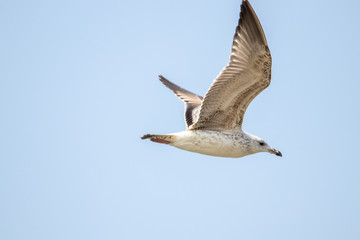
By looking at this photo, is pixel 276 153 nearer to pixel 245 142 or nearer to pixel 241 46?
pixel 245 142

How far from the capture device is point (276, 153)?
10.9 metres

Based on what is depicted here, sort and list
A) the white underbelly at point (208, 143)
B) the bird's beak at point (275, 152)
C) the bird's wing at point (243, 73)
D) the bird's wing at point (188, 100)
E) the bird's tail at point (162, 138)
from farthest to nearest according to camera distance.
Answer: the bird's wing at point (188, 100)
the bird's beak at point (275, 152)
the white underbelly at point (208, 143)
the bird's tail at point (162, 138)
the bird's wing at point (243, 73)

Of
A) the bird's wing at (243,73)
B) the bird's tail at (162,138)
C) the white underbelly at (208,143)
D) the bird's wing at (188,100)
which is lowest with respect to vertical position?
the white underbelly at (208,143)

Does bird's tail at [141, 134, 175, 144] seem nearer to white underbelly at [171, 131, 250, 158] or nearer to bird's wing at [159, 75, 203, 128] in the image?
white underbelly at [171, 131, 250, 158]

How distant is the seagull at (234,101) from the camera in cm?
905

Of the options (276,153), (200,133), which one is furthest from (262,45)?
(276,153)

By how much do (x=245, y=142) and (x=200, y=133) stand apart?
0.84 metres

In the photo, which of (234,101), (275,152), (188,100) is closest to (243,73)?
(234,101)

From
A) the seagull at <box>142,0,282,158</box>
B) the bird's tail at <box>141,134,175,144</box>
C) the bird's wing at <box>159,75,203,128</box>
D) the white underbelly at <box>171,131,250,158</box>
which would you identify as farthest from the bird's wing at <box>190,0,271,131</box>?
the bird's wing at <box>159,75,203,128</box>

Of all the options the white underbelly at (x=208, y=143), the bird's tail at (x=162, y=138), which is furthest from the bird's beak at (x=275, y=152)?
Result: the bird's tail at (x=162, y=138)

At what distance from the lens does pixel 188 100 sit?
40.5 ft

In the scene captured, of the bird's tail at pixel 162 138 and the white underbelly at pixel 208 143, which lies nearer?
the bird's tail at pixel 162 138

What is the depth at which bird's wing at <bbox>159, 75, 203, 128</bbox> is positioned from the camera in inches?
437

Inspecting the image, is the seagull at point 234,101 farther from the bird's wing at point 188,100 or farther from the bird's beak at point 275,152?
the bird's wing at point 188,100
